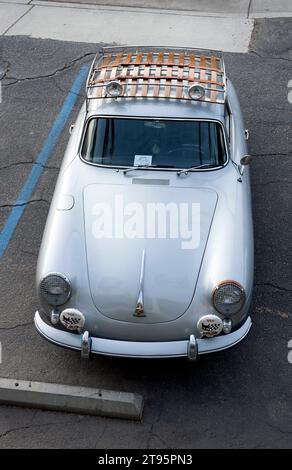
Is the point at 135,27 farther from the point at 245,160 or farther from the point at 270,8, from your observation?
the point at 245,160

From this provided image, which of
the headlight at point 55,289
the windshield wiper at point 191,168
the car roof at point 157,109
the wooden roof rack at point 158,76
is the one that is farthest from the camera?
the wooden roof rack at point 158,76

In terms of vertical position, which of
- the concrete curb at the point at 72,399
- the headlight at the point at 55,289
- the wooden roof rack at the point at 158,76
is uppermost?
the wooden roof rack at the point at 158,76

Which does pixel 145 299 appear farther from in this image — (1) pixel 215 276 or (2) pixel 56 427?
(2) pixel 56 427

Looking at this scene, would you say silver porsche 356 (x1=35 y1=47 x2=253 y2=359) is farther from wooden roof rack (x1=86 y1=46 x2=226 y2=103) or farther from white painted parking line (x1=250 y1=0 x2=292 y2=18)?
white painted parking line (x1=250 y1=0 x2=292 y2=18)

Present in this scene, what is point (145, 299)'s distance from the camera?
15.9ft

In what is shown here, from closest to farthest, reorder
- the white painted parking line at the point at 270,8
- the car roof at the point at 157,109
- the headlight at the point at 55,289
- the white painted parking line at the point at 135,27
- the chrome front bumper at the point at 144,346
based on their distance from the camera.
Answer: the chrome front bumper at the point at 144,346, the headlight at the point at 55,289, the car roof at the point at 157,109, the white painted parking line at the point at 135,27, the white painted parking line at the point at 270,8

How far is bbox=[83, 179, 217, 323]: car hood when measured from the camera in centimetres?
486

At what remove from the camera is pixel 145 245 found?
5199 millimetres

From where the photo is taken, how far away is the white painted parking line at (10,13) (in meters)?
10.4

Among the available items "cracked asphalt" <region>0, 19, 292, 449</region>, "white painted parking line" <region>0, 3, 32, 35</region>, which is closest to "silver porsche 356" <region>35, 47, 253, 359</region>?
"cracked asphalt" <region>0, 19, 292, 449</region>

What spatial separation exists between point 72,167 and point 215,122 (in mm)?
1372

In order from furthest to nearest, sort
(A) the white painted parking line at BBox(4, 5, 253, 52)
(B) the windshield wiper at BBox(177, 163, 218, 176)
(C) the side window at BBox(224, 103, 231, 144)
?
(A) the white painted parking line at BBox(4, 5, 253, 52), (C) the side window at BBox(224, 103, 231, 144), (B) the windshield wiper at BBox(177, 163, 218, 176)

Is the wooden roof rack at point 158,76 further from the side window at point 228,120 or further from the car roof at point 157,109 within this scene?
the side window at point 228,120

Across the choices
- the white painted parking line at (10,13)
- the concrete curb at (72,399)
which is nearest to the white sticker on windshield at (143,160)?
the concrete curb at (72,399)
